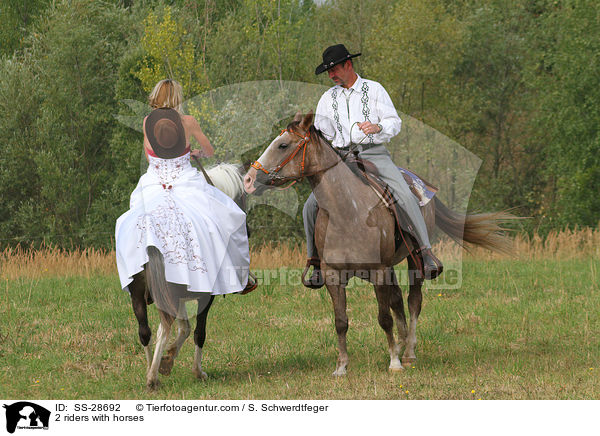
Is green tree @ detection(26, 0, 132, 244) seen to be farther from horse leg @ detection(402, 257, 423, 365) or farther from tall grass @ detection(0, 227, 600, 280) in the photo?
horse leg @ detection(402, 257, 423, 365)

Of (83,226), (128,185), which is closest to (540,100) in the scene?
(128,185)

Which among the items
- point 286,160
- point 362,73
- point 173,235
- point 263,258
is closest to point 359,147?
point 286,160

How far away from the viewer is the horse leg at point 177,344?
265 inches

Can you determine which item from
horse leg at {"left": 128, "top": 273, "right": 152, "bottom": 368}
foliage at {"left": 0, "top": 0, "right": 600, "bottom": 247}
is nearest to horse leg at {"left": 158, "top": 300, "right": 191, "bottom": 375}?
horse leg at {"left": 128, "top": 273, "right": 152, "bottom": 368}

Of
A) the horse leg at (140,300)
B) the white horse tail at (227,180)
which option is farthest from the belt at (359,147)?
the horse leg at (140,300)

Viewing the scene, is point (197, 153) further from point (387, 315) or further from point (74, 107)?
point (74, 107)

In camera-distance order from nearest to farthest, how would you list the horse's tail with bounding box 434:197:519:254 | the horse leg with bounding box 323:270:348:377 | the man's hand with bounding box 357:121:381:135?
the man's hand with bounding box 357:121:381:135 → the horse leg with bounding box 323:270:348:377 → the horse's tail with bounding box 434:197:519:254

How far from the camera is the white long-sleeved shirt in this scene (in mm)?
7367

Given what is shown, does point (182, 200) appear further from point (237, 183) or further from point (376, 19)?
point (376, 19)

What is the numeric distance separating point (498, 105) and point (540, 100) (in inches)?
160

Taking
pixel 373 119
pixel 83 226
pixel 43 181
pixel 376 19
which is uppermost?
pixel 376 19

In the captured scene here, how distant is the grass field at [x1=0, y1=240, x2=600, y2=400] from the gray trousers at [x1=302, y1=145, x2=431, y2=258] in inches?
56.8

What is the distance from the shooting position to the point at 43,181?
32.2m

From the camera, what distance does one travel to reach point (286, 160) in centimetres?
673
